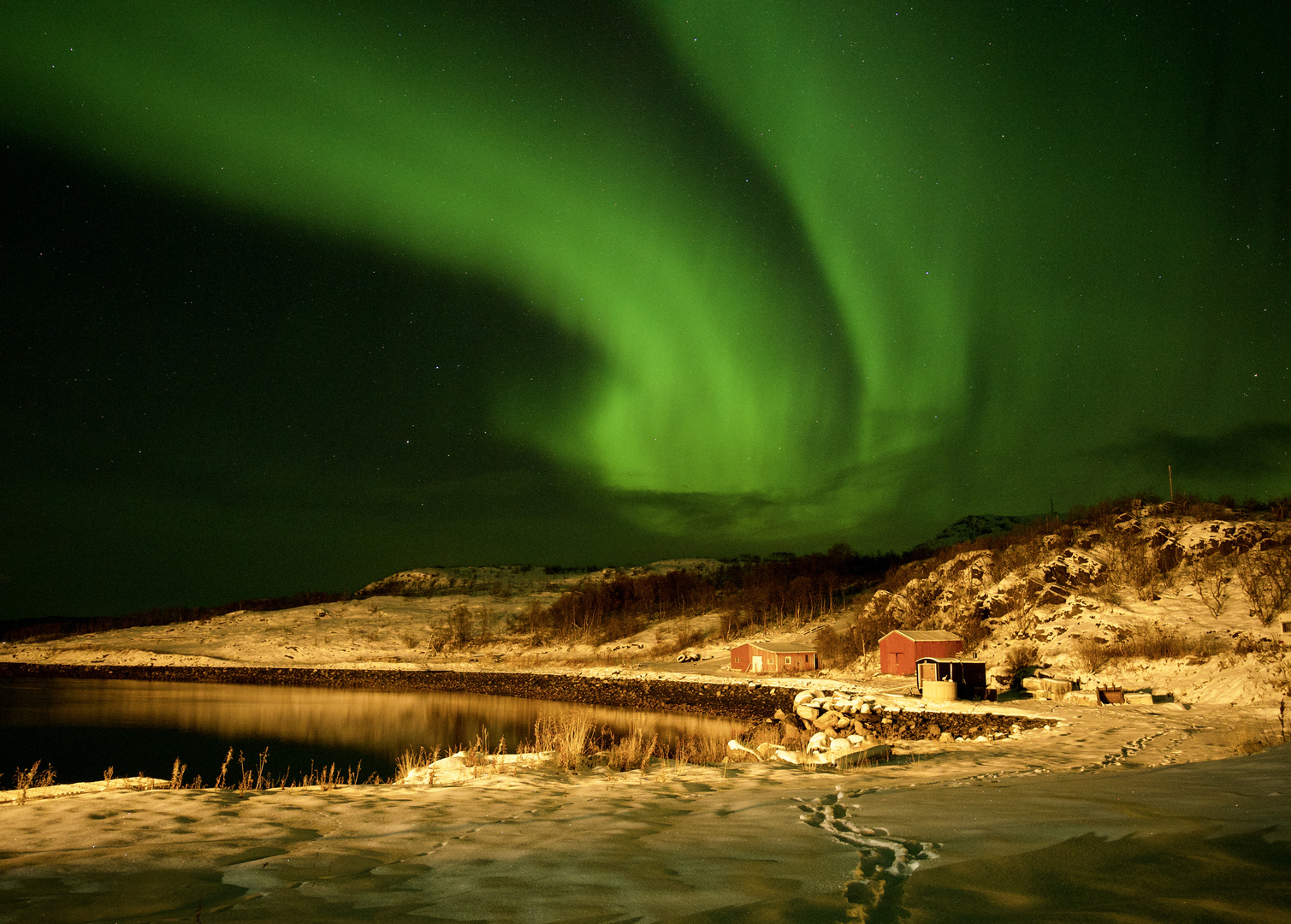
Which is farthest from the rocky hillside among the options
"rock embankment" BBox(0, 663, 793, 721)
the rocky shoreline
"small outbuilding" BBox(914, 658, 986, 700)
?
"rock embankment" BBox(0, 663, 793, 721)

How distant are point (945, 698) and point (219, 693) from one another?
5844 cm

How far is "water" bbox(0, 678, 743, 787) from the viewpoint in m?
33.3

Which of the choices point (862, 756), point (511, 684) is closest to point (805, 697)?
point (862, 756)

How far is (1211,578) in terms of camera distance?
1578 inches

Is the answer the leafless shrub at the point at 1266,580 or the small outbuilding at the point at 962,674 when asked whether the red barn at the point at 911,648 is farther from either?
the leafless shrub at the point at 1266,580

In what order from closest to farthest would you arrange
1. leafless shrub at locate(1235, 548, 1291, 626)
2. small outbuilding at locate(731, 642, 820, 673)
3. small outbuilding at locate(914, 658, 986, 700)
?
1. leafless shrub at locate(1235, 548, 1291, 626)
2. small outbuilding at locate(914, 658, 986, 700)
3. small outbuilding at locate(731, 642, 820, 673)

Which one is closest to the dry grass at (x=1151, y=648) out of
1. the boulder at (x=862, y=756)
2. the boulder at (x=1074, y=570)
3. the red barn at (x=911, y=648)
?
the red barn at (x=911, y=648)

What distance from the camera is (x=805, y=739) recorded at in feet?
76.0

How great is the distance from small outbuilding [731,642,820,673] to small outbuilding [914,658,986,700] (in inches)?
680

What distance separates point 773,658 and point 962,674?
67.4 feet

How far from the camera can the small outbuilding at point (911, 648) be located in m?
40.8

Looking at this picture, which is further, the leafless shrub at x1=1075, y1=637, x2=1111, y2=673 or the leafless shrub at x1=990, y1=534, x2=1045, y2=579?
the leafless shrub at x1=990, y1=534, x2=1045, y2=579

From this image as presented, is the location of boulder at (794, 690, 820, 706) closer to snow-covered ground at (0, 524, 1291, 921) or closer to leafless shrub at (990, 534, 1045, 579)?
snow-covered ground at (0, 524, 1291, 921)

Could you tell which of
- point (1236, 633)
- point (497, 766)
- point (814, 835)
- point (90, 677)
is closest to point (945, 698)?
point (1236, 633)
